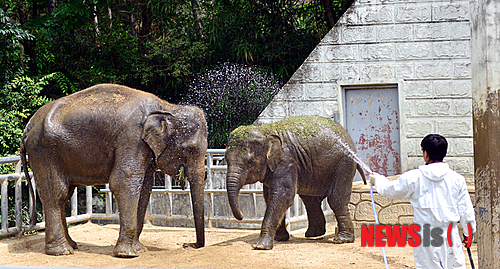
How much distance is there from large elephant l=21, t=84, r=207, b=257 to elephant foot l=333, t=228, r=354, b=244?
6.32 feet

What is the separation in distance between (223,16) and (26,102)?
4864 millimetres

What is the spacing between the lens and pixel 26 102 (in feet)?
40.3

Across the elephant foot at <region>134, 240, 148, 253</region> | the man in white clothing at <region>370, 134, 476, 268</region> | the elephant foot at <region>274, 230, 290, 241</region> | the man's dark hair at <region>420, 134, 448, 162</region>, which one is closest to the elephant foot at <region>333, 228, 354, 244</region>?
the elephant foot at <region>274, 230, 290, 241</region>

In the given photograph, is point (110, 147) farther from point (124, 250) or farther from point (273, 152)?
point (273, 152)

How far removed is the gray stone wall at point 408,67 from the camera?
914 cm

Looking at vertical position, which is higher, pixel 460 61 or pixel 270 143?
pixel 460 61

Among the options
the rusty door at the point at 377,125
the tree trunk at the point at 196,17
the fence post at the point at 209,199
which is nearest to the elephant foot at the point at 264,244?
the fence post at the point at 209,199

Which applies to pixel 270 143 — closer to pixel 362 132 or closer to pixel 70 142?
pixel 70 142

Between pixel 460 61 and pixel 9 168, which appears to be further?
pixel 9 168

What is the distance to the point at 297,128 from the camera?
7184 mm

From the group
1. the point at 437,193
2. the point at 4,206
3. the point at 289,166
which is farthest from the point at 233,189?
the point at 437,193

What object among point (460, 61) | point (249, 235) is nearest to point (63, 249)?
point (249, 235)

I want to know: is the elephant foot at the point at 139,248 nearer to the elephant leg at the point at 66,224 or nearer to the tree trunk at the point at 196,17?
the elephant leg at the point at 66,224

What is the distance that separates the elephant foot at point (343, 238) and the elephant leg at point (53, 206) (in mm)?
3215
